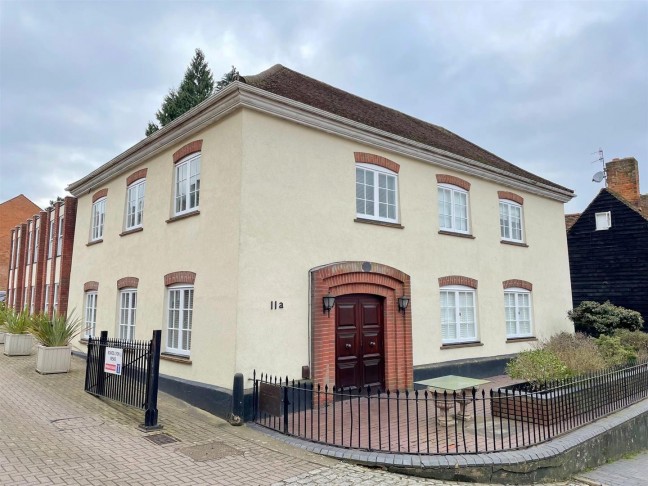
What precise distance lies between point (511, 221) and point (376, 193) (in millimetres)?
6006

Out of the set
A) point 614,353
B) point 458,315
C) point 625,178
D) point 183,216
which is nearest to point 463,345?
point 458,315

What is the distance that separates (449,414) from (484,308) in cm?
560

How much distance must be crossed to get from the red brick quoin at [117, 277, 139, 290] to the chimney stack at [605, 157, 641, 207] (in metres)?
20.0

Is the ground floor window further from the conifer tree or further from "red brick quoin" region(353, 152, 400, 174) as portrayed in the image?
the conifer tree

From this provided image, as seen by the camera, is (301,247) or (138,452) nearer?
(138,452)

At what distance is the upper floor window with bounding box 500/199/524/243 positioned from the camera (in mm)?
13719

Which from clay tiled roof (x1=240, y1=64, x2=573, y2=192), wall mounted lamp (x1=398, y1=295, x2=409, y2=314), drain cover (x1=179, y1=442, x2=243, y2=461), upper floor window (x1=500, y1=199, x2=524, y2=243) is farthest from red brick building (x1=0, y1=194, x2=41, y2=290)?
upper floor window (x1=500, y1=199, x2=524, y2=243)

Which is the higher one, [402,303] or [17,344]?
[402,303]

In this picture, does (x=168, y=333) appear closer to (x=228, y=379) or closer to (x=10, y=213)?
(x=228, y=379)

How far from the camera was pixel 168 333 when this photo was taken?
9727 millimetres

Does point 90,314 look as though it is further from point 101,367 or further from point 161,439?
point 161,439

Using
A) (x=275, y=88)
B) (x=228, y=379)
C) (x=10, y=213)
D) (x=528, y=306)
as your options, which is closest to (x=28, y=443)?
(x=228, y=379)

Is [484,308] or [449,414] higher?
[484,308]

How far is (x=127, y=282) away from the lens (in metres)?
11.3
